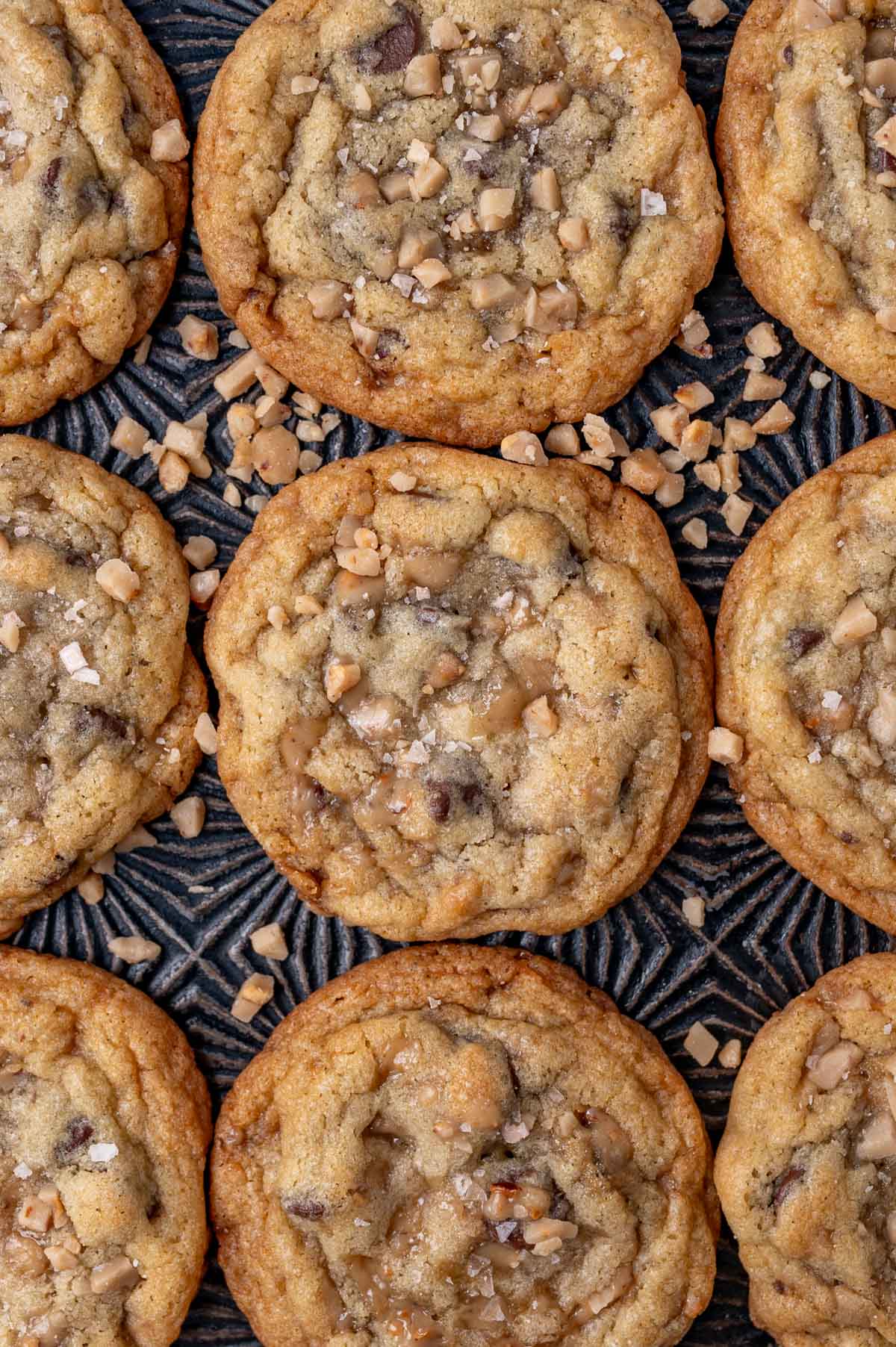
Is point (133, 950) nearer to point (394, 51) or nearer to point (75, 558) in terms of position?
point (75, 558)

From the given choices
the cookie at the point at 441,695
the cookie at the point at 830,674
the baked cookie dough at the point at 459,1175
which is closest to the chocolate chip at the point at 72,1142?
the baked cookie dough at the point at 459,1175

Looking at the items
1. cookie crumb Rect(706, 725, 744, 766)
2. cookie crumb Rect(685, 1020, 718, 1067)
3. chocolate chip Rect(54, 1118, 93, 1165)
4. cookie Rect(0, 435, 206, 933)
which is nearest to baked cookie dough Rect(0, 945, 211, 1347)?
chocolate chip Rect(54, 1118, 93, 1165)

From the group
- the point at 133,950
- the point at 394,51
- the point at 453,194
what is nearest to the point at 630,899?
the point at 133,950

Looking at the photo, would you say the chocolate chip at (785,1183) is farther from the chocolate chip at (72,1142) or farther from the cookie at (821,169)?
the cookie at (821,169)

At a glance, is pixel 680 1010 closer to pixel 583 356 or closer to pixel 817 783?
pixel 817 783

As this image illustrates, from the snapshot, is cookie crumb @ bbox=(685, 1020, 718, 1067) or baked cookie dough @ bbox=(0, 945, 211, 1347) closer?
baked cookie dough @ bbox=(0, 945, 211, 1347)

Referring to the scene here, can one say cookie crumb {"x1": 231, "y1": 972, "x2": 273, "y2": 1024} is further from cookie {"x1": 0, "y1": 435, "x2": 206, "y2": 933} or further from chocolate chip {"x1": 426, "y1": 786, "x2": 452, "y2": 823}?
chocolate chip {"x1": 426, "y1": 786, "x2": 452, "y2": 823}

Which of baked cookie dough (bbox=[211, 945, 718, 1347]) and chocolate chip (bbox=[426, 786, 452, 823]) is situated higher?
chocolate chip (bbox=[426, 786, 452, 823])
